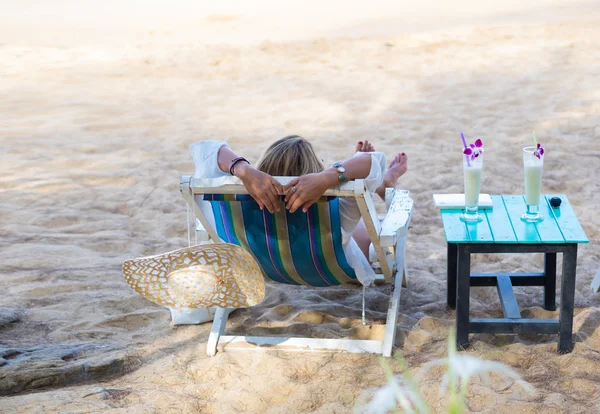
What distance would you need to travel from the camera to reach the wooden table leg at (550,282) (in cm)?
316

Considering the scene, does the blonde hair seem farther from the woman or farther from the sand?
the sand

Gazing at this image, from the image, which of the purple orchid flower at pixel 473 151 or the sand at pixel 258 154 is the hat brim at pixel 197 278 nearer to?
the sand at pixel 258 154

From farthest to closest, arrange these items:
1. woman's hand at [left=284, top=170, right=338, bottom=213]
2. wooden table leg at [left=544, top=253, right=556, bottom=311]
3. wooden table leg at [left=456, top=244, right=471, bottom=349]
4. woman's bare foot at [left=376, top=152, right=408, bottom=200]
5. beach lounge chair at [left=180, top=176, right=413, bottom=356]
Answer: woman's bare foot at [left=376, top=152, right=408, bottom=200] < wooden table leg at [left=544, top=253, right=556, bottom=311] < wooden table leg at [left=456, top=244, right=471, bottom=349] < beach lounge chair at [left=180, top=176, right=413, bottom=356] < woman's hand at [left=284, top=170, right=338, bottom=213]

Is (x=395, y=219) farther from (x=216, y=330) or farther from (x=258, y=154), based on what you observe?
(x=258, y=154)

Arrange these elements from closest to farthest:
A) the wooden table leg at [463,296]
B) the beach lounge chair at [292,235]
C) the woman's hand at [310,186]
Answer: the woman's hand at [310,186] → the beach lounge chair at [292,235] → the wooden table leg at [463,296]

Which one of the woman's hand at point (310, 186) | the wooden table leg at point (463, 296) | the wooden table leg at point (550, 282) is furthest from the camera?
the wooden table leg at point (550, 282)

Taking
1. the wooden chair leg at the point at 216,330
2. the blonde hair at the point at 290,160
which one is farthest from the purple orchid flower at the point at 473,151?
the wooden chair leg at the point at 216,330

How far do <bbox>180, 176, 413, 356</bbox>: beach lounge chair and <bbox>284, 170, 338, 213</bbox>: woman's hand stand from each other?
3cm

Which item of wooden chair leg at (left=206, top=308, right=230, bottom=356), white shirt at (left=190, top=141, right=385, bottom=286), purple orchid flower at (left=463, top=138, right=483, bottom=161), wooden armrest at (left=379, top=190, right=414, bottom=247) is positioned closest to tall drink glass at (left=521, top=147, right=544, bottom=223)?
purple orchid flower at (left=463, top=138, right=483, bottom=161)

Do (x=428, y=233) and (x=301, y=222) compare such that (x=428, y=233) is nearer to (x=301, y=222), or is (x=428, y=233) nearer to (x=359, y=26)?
(x=301, y=222)

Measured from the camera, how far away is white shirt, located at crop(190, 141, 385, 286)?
2594 mm

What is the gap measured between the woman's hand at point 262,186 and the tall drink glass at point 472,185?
79 centimetres

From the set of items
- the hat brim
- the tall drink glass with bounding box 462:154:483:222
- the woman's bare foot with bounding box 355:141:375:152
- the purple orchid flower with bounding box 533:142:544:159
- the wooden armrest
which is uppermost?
the purple orchid flower with bounding box 533:142:544:159

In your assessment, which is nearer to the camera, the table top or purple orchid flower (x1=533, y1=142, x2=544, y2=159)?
the table top
